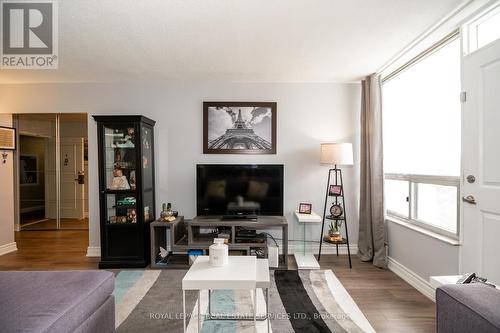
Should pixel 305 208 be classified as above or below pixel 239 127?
below

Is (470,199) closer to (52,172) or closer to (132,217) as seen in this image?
(132,217)

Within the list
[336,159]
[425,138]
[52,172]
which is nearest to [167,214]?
[336,159]

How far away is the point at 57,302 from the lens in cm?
134

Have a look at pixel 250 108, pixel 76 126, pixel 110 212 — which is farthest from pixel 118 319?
pixel 76 126

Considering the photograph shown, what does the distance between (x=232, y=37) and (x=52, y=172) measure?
5.13 m

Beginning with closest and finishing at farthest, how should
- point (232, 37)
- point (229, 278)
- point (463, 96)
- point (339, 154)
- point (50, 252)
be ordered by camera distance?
point (229, 278), point (463, 96), point (232, 37), point (339, 154), point (50, 252)

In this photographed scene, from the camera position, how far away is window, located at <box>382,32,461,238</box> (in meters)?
2.28

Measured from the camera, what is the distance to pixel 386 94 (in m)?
Result: 3.35

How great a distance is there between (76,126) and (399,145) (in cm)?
603

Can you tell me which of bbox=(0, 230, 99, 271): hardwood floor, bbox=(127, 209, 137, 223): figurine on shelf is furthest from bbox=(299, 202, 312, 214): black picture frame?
bbox=(0, 230, 99, 271): hardwood floor

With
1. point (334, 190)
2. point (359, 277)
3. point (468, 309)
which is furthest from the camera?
point (334, 190)

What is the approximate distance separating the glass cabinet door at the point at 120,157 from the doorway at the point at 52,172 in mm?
2378

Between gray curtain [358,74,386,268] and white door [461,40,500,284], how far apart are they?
1.09 metres

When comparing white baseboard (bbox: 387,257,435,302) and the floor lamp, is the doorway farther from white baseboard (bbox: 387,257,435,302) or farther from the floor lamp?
white baseboard (bbox: 387,257,435,302)
